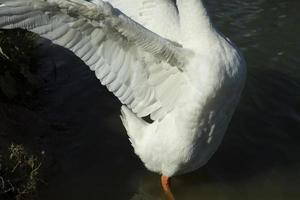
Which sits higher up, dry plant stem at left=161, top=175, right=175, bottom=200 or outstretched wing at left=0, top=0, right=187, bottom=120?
outstretched wing at left=0, top=0, right=187, bottom=120

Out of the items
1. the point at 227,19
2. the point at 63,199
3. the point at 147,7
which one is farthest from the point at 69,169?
the point at 227,19

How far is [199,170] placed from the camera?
23.2 ft

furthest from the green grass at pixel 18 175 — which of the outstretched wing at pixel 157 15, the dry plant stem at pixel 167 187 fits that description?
the outstretched wing at pixel 157 15

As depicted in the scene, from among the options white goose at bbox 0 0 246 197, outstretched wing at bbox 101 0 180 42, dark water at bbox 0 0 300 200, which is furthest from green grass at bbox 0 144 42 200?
outstretched wing at bbox 101 0 180 42

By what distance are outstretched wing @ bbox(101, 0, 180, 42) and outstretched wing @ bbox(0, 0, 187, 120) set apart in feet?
1.71

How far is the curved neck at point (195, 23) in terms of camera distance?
572 centimetres

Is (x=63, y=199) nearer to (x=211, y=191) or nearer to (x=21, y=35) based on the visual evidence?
(x=211, y=191)

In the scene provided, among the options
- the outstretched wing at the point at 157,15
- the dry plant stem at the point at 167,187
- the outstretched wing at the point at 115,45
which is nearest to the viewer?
the outstretched wing at the point at 115,45

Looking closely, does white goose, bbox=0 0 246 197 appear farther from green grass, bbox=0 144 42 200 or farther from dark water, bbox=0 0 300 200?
green grass, bbox=0 144 42 200

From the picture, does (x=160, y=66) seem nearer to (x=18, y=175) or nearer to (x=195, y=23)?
(x=195, y=23)

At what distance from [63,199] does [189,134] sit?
5.33ft

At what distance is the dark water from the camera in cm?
673

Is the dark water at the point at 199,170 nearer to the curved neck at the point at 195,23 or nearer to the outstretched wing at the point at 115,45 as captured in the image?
the outstretched wing at the point at 115,45

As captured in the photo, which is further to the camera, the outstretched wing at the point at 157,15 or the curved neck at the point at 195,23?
the outstretched wing at the point at 157,15
